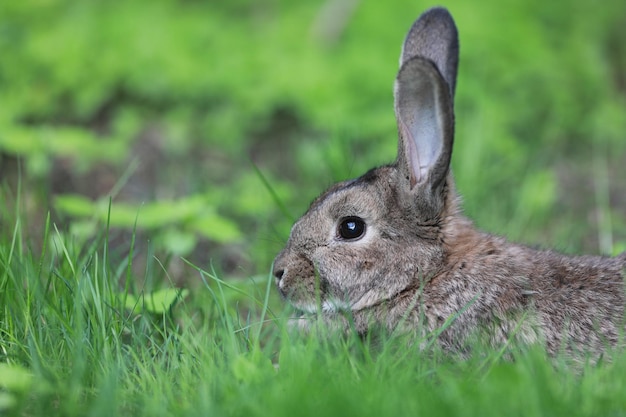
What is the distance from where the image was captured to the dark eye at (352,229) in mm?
4180

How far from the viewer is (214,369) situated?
130 inches

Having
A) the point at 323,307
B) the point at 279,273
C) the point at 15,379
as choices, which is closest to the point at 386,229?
the point at 323,307

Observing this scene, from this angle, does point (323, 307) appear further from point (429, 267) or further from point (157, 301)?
point (157, 301)

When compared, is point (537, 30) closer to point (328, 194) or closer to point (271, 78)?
point (271, 78)

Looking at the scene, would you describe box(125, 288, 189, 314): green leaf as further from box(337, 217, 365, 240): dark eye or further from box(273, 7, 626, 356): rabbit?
box(337, 217, 365, 240): dark eye

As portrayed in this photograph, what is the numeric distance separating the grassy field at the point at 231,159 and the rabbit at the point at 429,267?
0.69ft

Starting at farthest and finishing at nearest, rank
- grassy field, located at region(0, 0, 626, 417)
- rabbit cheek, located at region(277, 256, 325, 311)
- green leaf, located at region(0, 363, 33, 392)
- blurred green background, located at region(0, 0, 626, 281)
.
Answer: blurred green background, located at region(0, 0, 626, 281) → rabbit cheek, located at region(277, 256, 325, 311) → grassy field, located at region(0, 0, 626, 417) → green leaf, located at region(0, 363, 33, 392)

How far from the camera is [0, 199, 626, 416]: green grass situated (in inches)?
112

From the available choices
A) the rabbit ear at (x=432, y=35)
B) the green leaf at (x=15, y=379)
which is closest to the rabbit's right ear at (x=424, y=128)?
the rabbit ear at (x=432, y=35)

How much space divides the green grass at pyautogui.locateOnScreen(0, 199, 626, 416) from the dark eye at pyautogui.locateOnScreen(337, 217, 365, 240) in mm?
570

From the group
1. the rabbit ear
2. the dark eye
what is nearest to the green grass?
the dark eye

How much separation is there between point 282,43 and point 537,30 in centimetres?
277

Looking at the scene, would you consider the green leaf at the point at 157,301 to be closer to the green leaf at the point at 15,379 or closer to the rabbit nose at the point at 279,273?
the rabbit nose at the point at 279,273

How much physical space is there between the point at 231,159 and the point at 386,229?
170 inches
